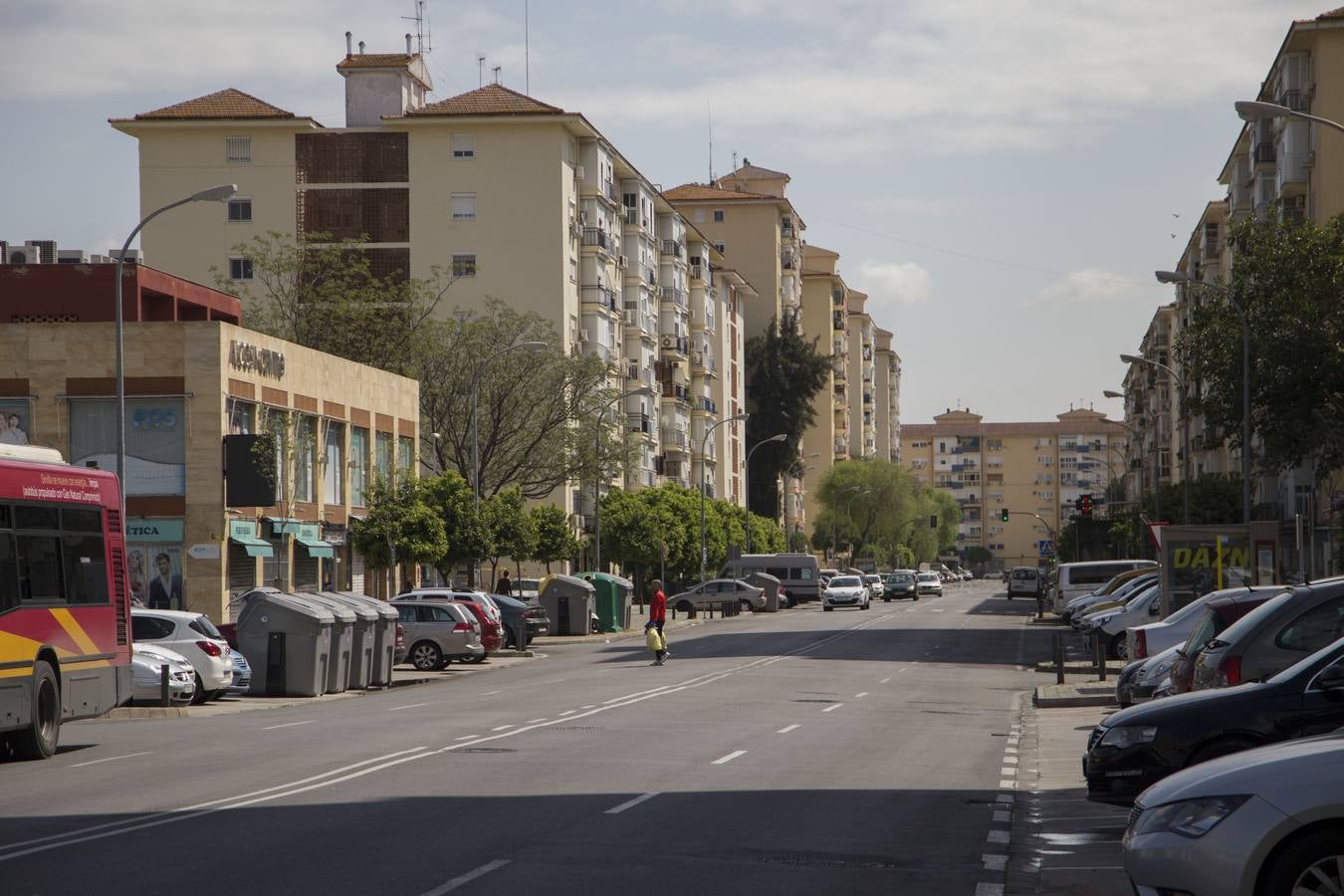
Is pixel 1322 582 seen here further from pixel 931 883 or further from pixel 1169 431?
pixel 1169 431

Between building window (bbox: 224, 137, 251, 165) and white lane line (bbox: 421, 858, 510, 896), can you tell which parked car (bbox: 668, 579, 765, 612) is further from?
white lane line (bbox: 421, 858, 510, 896)

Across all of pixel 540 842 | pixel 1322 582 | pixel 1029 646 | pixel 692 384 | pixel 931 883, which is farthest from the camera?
pixel 692 384

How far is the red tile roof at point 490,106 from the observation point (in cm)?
7769

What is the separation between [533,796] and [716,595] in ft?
209

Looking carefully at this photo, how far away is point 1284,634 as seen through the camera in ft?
47.8

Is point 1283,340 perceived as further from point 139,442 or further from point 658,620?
point 139,442

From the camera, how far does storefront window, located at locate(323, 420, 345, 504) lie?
49.9 meters

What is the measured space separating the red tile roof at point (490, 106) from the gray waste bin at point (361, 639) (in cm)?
4699

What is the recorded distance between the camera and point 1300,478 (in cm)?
7369

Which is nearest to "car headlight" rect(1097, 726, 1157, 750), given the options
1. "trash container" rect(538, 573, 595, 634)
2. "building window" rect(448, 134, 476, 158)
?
"trash container" rect(538, 573, 595, 634)

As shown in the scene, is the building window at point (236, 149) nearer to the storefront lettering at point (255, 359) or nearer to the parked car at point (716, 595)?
the parked car at point (716, 595)

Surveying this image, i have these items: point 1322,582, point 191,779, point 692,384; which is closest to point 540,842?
point 191,779

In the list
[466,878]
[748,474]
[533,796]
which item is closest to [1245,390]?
[533,796]

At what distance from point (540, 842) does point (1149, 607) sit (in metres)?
28.7
